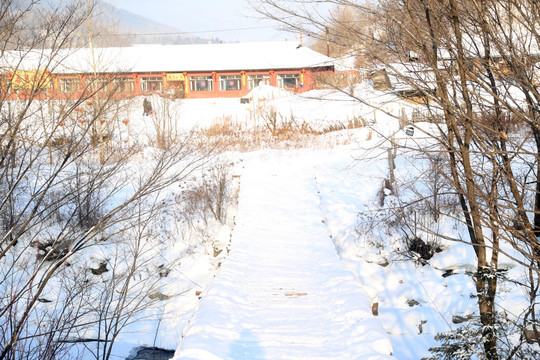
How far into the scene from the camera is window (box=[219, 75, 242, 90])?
38781 mm

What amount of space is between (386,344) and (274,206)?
6.24 meters

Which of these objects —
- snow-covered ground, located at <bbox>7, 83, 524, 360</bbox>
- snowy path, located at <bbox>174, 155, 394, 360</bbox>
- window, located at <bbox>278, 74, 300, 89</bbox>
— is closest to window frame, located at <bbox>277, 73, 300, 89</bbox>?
window, located at <bbox>278, 74, 300, 89</bbox>

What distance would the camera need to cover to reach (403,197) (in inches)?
497

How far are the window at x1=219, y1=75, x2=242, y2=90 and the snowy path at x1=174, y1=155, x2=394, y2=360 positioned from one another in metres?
29.4

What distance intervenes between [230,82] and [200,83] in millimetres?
2357

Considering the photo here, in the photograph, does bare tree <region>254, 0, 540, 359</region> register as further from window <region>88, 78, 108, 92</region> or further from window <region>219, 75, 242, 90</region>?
window <region>219, 75, 242, 90</region>

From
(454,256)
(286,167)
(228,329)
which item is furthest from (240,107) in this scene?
(228,329)

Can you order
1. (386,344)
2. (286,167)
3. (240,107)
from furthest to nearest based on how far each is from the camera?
(240,107) < (286,167) < (386,344)

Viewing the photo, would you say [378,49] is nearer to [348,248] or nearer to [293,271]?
[293,271]

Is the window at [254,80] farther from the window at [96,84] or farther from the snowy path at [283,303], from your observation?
the window at [96,84]

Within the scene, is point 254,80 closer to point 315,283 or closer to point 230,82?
point 230,82

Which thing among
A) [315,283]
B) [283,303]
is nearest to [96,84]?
[283,303]

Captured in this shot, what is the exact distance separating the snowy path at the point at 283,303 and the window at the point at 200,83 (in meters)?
29.6

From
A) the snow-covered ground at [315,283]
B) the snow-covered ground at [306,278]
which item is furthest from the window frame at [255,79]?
the snow-covered ground at [315,283]
